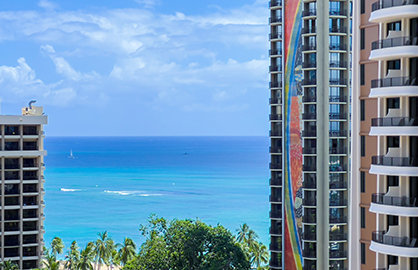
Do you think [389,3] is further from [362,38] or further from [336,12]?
[336,12]

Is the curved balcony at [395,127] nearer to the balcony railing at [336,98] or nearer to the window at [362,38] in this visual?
the window at [362,38]

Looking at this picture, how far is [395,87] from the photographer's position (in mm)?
23953

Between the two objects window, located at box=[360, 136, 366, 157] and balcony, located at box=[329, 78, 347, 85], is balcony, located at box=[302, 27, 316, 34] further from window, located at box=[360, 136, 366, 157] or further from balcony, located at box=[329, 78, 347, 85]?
window, located at box=[360, 136, 366, 157]

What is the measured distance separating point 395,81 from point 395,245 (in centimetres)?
611

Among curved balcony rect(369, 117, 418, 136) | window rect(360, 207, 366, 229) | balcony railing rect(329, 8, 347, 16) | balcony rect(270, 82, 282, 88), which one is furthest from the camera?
balcony rect(270, 82, 282, 88)

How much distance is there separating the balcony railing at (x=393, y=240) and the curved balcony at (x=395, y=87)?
525cm

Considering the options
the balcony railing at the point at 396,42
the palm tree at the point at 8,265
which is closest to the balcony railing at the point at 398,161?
the balcony railing at the point at 396,42

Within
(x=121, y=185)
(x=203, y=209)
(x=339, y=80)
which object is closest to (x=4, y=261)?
(x=339, y=80)

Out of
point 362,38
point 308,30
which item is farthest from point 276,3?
point 362,38

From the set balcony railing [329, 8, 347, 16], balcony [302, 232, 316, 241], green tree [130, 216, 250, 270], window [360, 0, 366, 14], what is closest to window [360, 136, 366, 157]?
window [360, 0, 366, 14]

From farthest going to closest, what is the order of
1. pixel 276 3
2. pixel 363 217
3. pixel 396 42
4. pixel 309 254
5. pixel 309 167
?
pixel 276 3, pixel 309 167, pixel 309 254, pixel 363 217, pixel 396 42

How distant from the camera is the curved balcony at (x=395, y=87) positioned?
77.9ft

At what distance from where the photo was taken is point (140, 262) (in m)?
48.3

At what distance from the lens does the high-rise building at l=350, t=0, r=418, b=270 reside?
23.8 meters
